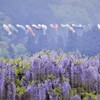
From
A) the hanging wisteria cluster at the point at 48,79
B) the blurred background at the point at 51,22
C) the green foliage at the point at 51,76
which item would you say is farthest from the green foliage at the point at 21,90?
the blurred background at the point at 51,22

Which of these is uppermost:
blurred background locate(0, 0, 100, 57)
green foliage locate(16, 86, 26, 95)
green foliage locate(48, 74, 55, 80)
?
blurred background locate(0, 0, 100, 57)

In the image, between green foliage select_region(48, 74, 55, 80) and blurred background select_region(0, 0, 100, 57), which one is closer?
green foliage select_region(48, 74, 55, 80)

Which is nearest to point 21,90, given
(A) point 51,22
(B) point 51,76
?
(B) point 51,76

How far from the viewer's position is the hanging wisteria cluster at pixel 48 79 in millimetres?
6875

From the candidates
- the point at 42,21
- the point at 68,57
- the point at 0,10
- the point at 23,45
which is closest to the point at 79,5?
the point at 42,21

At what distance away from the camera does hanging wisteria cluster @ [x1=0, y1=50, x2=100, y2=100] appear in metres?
6.88

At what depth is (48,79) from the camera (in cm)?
706

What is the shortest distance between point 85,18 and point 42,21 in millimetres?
6567

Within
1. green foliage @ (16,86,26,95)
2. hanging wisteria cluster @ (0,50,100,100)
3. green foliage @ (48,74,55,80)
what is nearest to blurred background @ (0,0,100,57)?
hanging wisteria cluster @ (0,50,100,100)

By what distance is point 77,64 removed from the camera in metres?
7.60

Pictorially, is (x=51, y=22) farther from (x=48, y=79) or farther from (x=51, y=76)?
(x=48, y=79)

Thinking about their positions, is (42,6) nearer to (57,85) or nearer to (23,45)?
(23,45)

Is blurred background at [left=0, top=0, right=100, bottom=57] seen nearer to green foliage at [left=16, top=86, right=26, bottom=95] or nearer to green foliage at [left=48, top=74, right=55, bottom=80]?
green foliage at [left=48, top=74, right=55, bottom=80]

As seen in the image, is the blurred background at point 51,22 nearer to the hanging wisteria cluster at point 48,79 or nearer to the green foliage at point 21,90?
the hanging wisteria cluster at point 48,79
